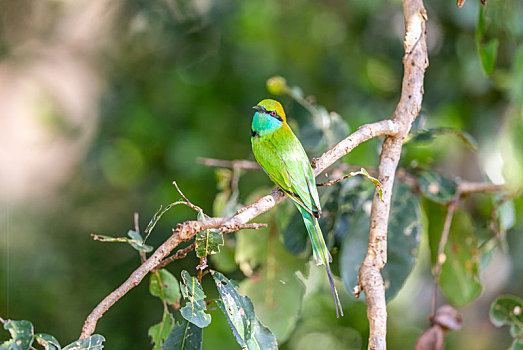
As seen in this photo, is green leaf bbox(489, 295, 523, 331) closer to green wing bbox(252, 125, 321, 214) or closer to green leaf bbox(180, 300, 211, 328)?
green wing bbox(252, 125, 321, 214)

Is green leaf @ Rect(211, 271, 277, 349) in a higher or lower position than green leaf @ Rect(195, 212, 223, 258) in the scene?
lower

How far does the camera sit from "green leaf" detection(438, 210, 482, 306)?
4.71 ft

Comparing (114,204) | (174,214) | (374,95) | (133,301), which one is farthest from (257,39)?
(133,301)

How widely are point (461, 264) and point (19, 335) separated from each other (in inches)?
41.5

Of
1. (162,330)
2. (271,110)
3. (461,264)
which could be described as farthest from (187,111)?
(162,330)

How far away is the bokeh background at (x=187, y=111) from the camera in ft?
8.01

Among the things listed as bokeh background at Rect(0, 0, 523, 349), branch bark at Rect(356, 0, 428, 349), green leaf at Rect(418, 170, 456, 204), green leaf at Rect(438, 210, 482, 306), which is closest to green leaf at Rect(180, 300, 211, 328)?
branch bark at Rect(356, 0, 428, 349)

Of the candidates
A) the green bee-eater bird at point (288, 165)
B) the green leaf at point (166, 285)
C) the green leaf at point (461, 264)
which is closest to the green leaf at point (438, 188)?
the green leaf at point (461, 264)

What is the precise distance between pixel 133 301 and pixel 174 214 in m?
0.40

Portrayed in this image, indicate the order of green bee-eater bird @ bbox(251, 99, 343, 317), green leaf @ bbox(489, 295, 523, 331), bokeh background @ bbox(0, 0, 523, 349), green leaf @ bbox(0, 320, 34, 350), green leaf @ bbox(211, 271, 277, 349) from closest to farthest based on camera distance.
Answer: green leaf @ bbox(0, 320, 34, 350), green leaf @ bbox(211, 271, 277, 349), green bee-eater bird @ bbox(251, 99, 343, 317), green leaf @ bbox(489, 295, 523, 331), bokeh background @ bbox(0, 0, 523, 349)

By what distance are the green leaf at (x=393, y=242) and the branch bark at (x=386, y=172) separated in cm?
35

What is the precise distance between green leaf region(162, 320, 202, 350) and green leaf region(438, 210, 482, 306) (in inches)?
29.0

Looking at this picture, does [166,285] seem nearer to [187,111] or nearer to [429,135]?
[429,135]

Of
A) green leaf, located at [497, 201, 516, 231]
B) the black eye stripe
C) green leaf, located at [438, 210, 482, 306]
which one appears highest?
green leaf, located at [497, 201, 516, 231]
